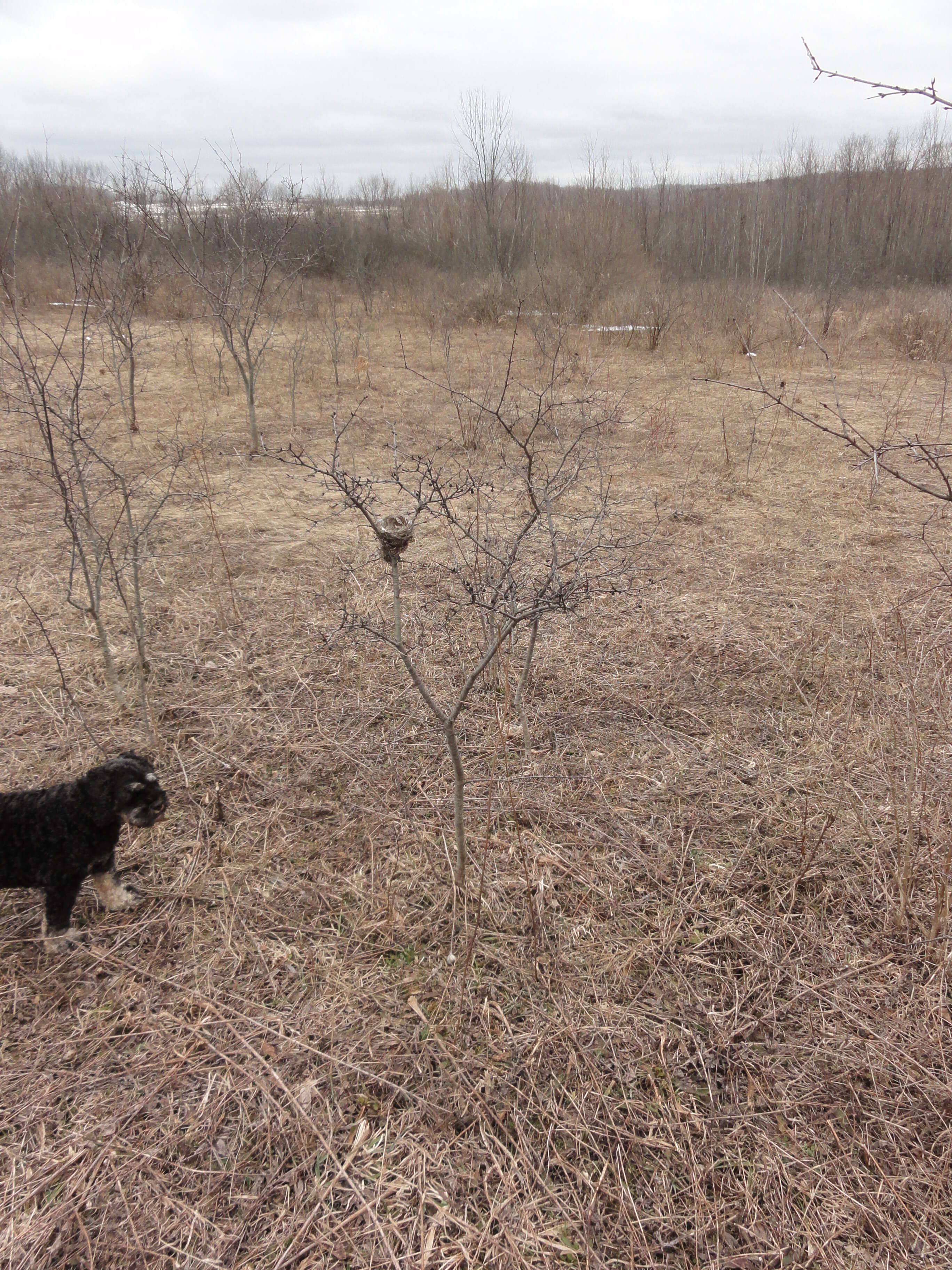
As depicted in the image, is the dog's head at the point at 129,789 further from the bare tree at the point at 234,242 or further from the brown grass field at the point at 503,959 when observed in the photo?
the bare tree at the point at 234,242

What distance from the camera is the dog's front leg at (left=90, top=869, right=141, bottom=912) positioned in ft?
6.45

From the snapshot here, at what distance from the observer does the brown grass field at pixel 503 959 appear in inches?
55.3

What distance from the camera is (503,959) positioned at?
191cm

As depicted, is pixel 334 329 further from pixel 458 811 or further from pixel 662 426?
pixel 458 811

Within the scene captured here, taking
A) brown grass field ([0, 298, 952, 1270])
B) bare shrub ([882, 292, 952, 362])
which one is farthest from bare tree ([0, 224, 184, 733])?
bare shrub ([882, 292, 952, 362])

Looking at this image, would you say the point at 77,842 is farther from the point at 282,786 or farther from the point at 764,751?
the point at 764,751

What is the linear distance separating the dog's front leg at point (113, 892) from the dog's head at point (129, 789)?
0.67 feet

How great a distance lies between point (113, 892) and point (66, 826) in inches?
11.5

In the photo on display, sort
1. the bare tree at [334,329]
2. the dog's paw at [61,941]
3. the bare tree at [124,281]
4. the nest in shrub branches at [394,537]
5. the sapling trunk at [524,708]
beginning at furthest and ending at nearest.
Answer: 1. the bare tree at [334,329]
2. the bare tree at [124,281]
3. the sapling trunk at [524,708]
4. the nest in shrub branches at [394,537]
5. the dog's paw at [61,941]

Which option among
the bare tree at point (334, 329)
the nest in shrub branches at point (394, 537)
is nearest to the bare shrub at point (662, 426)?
the bare tree at point (334, 329)

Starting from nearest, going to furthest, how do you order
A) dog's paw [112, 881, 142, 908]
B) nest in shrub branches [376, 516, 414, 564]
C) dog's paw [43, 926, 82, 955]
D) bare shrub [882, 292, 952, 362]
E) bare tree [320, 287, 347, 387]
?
dog's paw [43, 926, 82, 955] → dog's paw [112, 881, 142, 908] → nest in shrub branches [376, 516, 414, 564] → bare tree [320, 287, 347, 387] → bare shrub [882, 292, 952, 362]

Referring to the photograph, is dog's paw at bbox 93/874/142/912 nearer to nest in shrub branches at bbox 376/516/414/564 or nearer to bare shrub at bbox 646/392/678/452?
nest in shrub branches at bbox 376/516/414/564

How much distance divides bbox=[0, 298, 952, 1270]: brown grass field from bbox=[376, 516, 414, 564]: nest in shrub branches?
2.13 feet

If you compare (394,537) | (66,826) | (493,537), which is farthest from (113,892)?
(493,537)
